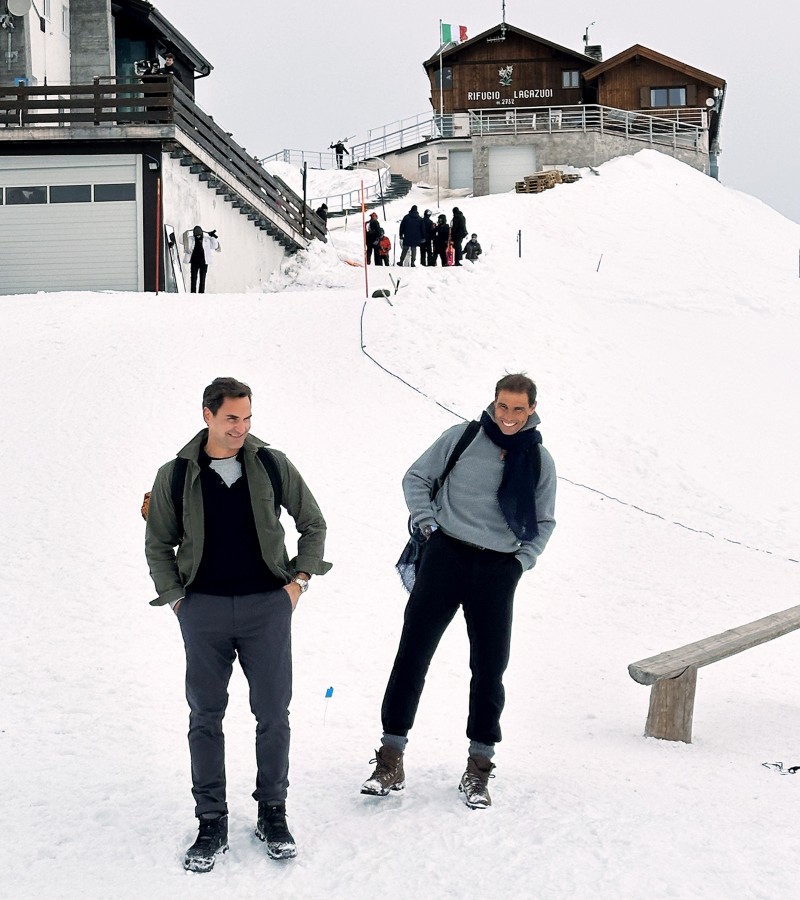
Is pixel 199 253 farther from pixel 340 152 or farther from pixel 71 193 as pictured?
pixel 340 152

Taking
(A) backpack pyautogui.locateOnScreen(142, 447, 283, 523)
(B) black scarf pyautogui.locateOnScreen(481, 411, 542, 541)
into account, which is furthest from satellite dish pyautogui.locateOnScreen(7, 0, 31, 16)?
(A) backpack pyautogui.locateOnScreen(142, 447, 283, 523)

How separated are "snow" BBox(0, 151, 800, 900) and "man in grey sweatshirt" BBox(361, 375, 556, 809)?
11.6 inches

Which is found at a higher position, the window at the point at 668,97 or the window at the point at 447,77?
the window at the point at 447,77

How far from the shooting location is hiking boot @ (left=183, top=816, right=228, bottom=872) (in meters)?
4.26

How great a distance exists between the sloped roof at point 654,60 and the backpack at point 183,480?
4635cm

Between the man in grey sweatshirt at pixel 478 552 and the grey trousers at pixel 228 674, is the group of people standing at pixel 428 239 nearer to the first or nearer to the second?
the man in grey sweatshirt at pixel 478 552

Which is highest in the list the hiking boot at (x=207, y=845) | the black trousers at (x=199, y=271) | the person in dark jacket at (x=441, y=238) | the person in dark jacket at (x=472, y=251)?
the person in dark jacket at (x=441, y=238)

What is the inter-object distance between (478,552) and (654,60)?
46.3 meters

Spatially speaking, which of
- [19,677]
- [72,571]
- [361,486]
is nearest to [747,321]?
[361,486]

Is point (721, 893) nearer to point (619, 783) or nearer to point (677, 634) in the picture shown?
point (619, 783)

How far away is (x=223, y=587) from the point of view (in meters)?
4.39

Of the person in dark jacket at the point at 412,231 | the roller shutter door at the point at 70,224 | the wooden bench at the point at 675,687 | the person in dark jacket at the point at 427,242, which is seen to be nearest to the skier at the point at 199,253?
the roller shutter door at the point at 70,224

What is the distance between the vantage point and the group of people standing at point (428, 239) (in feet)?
86.8

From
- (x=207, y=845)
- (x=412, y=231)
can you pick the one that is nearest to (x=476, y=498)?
(x=207, y=845)
